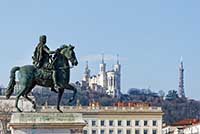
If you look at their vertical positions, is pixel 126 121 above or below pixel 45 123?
above

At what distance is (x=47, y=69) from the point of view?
1142 inches

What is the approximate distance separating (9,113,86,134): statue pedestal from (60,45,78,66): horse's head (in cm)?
200

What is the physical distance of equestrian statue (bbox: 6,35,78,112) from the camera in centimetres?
2902

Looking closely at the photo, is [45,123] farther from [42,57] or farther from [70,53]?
[70,53]

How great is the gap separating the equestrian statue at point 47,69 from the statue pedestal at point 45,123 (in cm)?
107

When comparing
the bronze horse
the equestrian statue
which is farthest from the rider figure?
the bronze horse

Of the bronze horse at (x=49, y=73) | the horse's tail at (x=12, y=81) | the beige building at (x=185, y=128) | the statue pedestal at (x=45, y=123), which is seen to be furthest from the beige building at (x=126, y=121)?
the statue pedestal at (x=45, y=123)

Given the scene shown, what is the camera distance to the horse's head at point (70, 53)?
29.2m

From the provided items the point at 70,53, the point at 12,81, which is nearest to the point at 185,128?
the point at 12,81

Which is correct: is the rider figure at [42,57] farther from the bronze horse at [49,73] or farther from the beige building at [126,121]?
the beige building at [126,121]

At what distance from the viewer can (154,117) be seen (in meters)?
132

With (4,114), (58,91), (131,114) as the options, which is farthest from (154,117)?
(58,91)

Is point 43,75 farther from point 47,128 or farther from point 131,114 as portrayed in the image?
point 131,114

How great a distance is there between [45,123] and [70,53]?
9.28ft
